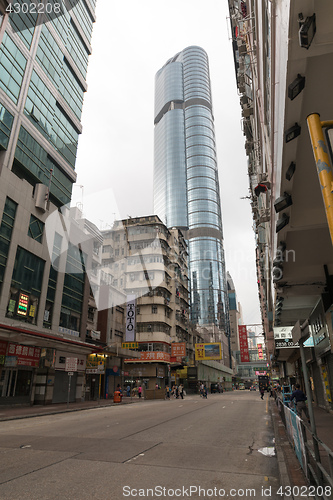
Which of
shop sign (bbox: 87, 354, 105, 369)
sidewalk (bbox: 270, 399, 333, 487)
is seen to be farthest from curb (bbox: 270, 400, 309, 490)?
shop sign (bbox: 87, 354, 105, 369)

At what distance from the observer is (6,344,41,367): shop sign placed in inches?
931

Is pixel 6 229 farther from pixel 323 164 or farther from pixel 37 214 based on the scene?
pixel 323 164

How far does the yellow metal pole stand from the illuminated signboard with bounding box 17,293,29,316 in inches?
1038

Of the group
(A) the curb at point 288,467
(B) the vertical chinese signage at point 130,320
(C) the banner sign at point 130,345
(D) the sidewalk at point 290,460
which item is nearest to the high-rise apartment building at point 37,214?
(C) the banner sign at point 130,345

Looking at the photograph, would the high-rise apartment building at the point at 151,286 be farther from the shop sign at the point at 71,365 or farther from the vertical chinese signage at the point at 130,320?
the shop sign at the point at 71,365

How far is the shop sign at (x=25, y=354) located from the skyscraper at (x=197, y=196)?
130 m

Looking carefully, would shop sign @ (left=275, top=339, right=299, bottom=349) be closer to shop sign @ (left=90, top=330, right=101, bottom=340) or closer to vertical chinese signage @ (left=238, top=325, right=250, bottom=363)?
shop sign @ (left=90, top=330, right=101, bottom=340)

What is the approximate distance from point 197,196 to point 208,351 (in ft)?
366

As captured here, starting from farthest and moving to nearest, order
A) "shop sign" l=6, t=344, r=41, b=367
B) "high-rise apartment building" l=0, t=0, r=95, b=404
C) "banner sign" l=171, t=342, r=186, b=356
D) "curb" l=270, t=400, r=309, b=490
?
1. "banner sign" l=171, t=342, r=186, b=356
2. "high-rise apartment building" l=0, t=0, r=95, b=404
3. "shop sign" l=6, t=344, r=41, b=367
4. "curb" l=270, t=400, r=309, b=490

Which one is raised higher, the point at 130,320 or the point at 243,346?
the point at 243,346

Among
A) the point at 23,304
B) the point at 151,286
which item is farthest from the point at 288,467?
the point at 151,286

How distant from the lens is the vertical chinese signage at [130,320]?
44.4 metres

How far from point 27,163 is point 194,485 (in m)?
29.0

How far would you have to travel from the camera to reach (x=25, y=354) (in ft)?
82.4
